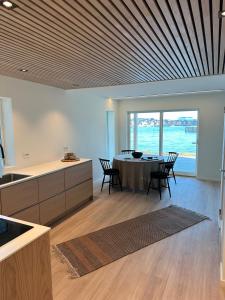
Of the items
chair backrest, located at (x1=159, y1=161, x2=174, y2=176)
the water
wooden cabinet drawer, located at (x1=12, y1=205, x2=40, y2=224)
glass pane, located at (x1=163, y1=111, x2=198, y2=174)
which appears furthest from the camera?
the water

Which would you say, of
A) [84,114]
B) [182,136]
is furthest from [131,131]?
[84,114]

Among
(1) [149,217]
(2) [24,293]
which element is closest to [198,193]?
(1) [149,217]

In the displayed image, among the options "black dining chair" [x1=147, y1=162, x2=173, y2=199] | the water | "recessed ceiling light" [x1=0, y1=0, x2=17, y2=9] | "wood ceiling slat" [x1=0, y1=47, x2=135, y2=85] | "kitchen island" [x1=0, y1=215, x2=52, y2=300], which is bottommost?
"black dining chair" [x1=147, y1=162, x2=173, y2=199]

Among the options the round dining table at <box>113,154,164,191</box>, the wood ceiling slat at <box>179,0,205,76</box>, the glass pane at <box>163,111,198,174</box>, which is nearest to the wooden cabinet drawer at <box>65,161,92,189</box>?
the round dining table at <box>113,154,164,191</box>

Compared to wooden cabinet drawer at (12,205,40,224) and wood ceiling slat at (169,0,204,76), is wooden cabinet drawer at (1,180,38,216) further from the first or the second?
wood ceiling slat at (169,0,204,76)

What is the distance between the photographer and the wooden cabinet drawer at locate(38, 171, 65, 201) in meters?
3.46

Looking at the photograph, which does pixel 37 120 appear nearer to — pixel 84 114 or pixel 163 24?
pixel 84 114

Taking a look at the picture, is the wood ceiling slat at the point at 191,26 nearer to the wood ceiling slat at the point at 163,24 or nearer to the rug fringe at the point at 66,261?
the wood ceiling slat at the point at 163,24

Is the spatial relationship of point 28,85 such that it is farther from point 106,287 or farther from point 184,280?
point 184,280

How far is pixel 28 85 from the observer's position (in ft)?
13.0

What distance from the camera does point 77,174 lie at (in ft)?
14.3

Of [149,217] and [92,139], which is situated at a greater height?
[92,139]

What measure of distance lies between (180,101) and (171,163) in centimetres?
231

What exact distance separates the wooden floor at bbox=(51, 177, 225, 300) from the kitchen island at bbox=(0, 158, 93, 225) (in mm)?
292
